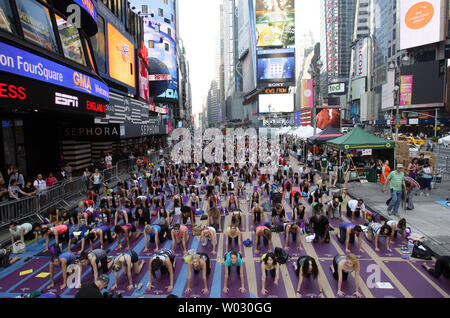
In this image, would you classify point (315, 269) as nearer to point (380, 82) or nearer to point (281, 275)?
point (281, 275)

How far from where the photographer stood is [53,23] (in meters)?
11.9

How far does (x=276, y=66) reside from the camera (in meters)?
101

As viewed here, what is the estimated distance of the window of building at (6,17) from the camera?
8777 mm

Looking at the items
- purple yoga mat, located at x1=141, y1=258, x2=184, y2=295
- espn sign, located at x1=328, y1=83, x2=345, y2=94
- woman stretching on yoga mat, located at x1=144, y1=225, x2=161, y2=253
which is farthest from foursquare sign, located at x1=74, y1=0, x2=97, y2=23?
espn sign, located at x1=328, y1=83, x2=345, y2=94

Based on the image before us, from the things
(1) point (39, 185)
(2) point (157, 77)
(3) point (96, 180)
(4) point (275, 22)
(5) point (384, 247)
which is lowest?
(5) point (384, 247)

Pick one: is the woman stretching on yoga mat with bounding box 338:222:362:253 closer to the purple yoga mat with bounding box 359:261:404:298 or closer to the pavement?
the purple yoga mat with bounding box 359:261:404:298

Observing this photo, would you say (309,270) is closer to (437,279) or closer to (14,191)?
(437,279)

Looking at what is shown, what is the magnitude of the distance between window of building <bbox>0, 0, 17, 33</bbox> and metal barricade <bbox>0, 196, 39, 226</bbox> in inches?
217

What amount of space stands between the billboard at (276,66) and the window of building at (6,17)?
96875 millimetres

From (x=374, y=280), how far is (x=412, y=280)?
2.69 feet

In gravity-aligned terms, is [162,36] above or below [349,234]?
above

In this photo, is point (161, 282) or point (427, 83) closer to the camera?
point (161, 282)

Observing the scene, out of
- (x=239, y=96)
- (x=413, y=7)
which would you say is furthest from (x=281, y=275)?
(x=239, y=96)

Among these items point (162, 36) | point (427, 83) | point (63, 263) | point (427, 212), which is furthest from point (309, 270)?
point (162, 36)
